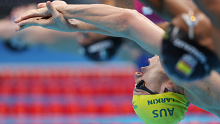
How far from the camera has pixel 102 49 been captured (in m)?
1.32

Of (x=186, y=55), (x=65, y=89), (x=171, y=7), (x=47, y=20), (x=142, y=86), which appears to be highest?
(x=65, y=89)

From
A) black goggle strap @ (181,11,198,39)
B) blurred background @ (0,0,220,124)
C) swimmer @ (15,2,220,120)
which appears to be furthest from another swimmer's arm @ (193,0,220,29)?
blurred background @ (0,0,220,124)

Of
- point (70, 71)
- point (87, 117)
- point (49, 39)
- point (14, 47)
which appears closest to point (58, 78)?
point (70, 71)

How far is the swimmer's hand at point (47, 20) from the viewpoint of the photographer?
160cm

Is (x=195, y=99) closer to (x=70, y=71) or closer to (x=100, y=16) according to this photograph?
(x=100, y=16)

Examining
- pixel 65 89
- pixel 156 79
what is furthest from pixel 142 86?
pixel 65 89

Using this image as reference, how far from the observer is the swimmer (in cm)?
145

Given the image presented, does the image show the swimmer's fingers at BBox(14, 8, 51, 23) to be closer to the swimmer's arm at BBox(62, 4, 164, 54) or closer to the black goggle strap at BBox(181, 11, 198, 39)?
the swimmer's arm at BBox(62, 4, 164, 54)

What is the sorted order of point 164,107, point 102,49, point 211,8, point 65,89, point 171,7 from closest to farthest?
point 211,8, point 171,7, point 102,49, point 164,107, point 65,89

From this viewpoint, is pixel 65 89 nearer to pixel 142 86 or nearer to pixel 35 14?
pixel 142 86

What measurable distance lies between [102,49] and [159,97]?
2.48 feet

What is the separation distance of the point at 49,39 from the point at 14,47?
30.0 inches

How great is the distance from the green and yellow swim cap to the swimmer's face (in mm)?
33

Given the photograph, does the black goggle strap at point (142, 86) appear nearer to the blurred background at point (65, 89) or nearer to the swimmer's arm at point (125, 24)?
the swimmer's arm at point (125, 24)
